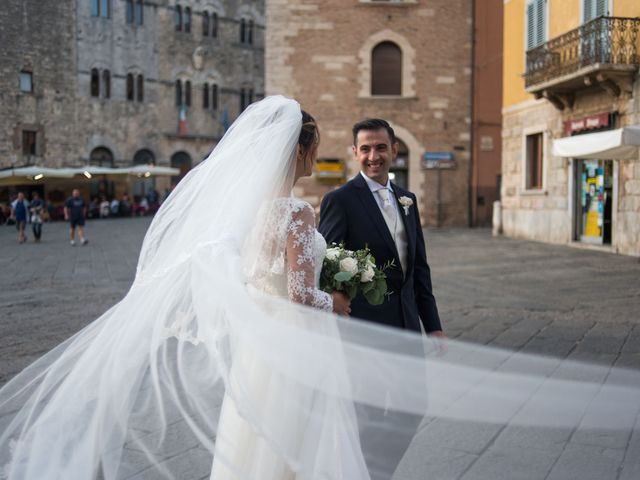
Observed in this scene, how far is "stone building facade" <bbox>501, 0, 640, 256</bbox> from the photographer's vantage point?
16.5m

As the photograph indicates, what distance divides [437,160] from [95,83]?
72.3ft

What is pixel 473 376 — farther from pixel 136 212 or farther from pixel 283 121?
pixel 136 212

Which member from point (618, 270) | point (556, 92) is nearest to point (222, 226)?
point (618, 270)

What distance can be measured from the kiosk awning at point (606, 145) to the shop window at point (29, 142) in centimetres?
3020

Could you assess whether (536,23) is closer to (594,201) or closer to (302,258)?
(594,201)

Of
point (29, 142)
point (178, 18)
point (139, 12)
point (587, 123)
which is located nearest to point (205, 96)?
point (178, 18)

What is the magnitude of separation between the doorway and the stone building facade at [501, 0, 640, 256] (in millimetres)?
23

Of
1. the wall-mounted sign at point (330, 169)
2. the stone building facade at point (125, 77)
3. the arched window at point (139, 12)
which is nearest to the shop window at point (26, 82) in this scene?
the stone building facade at point (125, 77)

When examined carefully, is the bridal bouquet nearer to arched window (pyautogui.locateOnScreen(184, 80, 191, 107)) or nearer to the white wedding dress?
the white wedding dress

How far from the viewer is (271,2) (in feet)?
90.8

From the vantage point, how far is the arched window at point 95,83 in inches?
1640

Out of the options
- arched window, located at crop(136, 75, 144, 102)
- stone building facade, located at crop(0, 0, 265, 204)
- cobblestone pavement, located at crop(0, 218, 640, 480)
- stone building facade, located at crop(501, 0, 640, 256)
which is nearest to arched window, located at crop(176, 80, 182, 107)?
stone building facade, located at crop(0, 0, 265, 204)

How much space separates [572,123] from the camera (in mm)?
19125

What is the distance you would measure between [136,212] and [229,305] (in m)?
38.6
